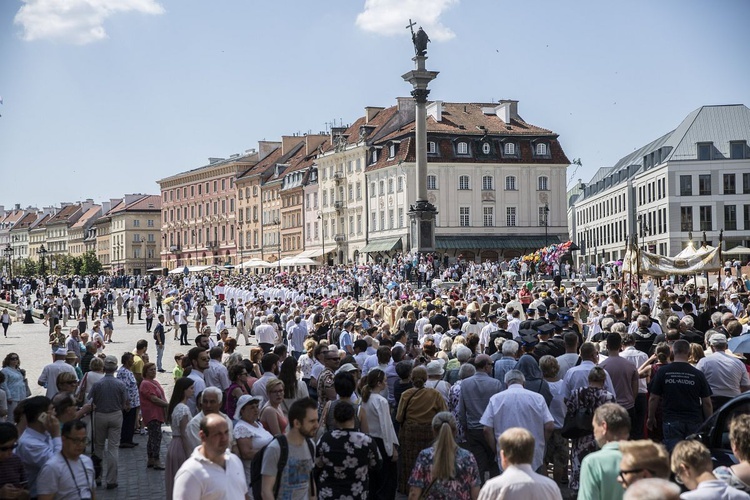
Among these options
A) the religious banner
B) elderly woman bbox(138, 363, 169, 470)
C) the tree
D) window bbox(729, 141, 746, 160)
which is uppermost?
window bbox(729, 141, 746, 160)

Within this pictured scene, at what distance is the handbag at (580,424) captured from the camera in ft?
31.2

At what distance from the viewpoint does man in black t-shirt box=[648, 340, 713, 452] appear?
9.80 meters

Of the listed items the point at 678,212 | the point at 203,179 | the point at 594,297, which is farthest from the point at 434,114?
the point at 594,297

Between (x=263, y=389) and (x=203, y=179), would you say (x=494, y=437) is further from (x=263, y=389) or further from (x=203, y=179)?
(x=203, y=179)

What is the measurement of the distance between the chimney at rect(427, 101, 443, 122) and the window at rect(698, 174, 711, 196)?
20.5m

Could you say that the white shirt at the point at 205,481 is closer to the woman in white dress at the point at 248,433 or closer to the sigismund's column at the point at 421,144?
the woman in white dress at the point at 248,433

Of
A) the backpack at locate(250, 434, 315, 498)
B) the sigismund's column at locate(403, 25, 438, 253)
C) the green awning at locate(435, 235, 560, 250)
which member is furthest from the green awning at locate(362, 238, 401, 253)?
the backpack at locate(250, 434, 315, 498)

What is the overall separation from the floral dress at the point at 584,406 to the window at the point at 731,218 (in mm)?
72425

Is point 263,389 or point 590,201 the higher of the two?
point 590,201

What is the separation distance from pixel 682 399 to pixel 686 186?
7214 centimetres

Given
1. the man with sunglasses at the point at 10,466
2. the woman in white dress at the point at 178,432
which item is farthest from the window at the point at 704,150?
the man with sunglasses at the point at 10,466

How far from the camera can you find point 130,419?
14.8m

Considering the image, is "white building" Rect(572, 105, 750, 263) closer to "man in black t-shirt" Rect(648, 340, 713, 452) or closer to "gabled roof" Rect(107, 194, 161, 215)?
"man in black t-shirt" Rect(648, 340, 713, 452)

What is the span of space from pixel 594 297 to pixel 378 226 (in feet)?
197
